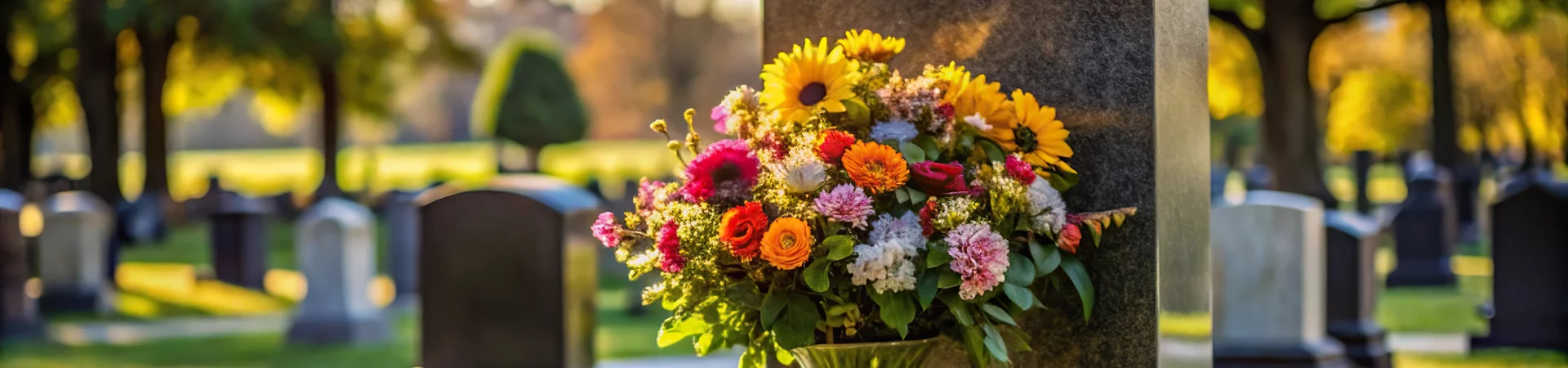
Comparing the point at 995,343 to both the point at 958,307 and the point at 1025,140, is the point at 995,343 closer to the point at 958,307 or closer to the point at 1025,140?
the point at 958,307

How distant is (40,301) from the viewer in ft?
46.8

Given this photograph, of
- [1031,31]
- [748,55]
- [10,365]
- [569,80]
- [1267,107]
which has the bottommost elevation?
[10,365]

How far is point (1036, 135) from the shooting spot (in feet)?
11.3

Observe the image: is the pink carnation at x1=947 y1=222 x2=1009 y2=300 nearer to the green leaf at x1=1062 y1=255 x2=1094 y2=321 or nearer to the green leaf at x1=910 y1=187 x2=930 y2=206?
the green leaf at x1=910 y1=187 x2=930 y2=206

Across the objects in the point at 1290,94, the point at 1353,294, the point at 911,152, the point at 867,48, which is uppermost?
the point at 1290,94

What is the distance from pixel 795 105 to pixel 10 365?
962 cm

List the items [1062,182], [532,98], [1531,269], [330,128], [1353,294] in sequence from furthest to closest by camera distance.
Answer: [532,98], [330,128], [1531,269], [1353,294], [1062,182]

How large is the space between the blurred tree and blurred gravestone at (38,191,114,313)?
20.7 m

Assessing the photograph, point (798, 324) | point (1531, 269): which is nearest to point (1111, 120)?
point (798, 324)

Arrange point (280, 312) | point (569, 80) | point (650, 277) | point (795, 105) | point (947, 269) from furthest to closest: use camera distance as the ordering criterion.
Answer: point (569, 80) < point (280, 312) < point (650, 277) < point (795, 105) < point (947, 269)

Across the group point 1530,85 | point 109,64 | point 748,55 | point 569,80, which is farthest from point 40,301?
point 748,55

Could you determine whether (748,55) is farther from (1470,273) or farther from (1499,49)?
(1470,273)

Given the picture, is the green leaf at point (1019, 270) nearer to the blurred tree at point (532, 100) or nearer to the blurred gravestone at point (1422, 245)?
the blurred gravestone at point (1422, 245)

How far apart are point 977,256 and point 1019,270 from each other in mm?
237
